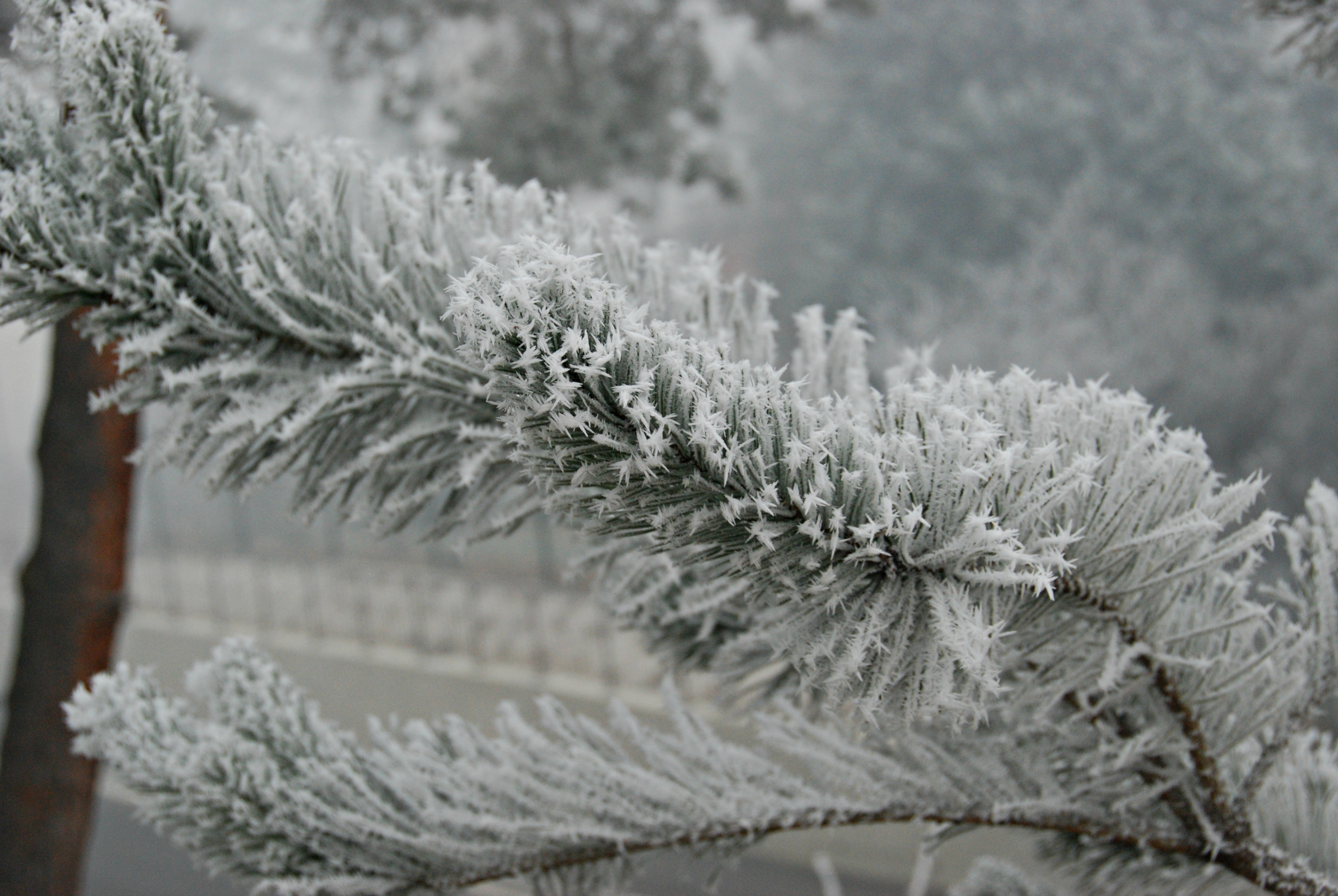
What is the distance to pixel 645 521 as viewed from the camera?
17.7 inches

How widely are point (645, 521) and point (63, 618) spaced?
1072 millimetres

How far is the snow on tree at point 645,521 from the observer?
0.43m

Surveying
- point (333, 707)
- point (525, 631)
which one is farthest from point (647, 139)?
point (333, 707)

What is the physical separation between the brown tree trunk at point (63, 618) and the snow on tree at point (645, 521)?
0.58 metres

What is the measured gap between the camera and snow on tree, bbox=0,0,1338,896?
431 mm

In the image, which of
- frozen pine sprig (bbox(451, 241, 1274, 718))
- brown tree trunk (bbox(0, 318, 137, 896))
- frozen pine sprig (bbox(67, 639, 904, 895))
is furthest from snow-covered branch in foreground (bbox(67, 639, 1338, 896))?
brown tree trunk (bbox(0, 318, 137, 896))

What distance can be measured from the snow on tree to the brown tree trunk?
1.91 ft

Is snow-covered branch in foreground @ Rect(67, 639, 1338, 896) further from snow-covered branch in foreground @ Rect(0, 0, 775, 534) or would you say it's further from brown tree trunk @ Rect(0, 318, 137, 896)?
brown tree trunk @ Rect(0, 318, 137, 896)

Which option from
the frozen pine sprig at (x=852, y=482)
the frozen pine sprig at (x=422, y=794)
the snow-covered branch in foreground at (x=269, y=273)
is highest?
the snow-covered branch in foreground at (x=269, y=273)

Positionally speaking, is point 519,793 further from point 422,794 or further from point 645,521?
point 645,521

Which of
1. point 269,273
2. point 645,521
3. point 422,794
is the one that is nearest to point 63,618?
point 422,794

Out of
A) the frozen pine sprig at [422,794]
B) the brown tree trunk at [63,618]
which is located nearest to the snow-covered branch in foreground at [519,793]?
the frozen pine sprig at [422,794]

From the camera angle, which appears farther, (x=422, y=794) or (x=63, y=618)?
(x=63, y=618)

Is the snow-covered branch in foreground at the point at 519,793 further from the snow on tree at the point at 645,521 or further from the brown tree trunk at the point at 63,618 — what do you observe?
the brown tree trunk at the point at 63,618
